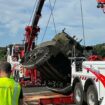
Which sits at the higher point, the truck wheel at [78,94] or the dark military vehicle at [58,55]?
the dark military vehicle at [58,55]

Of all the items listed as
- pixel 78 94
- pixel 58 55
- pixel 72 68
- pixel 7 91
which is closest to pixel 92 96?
pixel 78 94

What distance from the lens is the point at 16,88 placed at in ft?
18.1

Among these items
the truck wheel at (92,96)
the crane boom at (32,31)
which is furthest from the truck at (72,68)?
the crane boom at (32,31)

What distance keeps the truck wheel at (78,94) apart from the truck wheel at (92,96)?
719 millimetres

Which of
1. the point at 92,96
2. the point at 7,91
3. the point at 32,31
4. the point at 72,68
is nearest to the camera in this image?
the point at 7,91

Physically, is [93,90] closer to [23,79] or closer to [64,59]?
[64,59]

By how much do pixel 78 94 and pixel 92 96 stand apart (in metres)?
1.70

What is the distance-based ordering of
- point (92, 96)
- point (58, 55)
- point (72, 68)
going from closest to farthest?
point (92, 96) < point (72, 68) < point (58, 55)

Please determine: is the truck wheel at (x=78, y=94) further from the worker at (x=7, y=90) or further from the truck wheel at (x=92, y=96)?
the worker at (x=7, y=90)

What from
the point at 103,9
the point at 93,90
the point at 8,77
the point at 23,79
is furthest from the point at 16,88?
the point at 23,79

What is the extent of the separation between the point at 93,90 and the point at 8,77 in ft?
25.8

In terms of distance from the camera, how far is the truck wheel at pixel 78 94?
47.6ft

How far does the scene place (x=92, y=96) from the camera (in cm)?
1327

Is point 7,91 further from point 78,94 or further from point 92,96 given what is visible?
point 78,94
